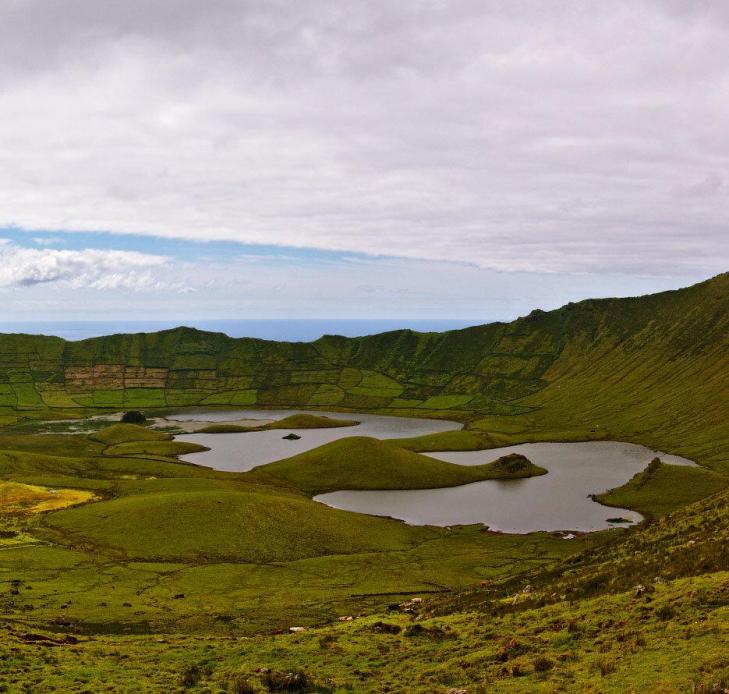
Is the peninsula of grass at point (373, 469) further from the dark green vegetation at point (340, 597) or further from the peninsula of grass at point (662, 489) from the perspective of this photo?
the peninsula of grass at point (662, 489)

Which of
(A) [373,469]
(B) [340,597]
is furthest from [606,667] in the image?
(A) [373,469]

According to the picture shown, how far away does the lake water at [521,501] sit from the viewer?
118 m

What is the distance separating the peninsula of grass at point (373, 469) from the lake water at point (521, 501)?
3.78 metres

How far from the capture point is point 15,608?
5794 centimetres

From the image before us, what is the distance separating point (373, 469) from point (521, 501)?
37.0 meters

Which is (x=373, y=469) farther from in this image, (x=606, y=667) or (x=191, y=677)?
(x=606, y=667)

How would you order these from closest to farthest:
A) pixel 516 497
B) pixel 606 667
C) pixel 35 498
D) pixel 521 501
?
pixel 606 667 < pixel 35 498 < pixel 521 501 < pixel 516 497

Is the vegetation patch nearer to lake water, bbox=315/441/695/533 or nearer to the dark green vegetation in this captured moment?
the dark green vegetation

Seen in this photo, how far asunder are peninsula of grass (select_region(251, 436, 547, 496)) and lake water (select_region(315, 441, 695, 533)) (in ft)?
12.4

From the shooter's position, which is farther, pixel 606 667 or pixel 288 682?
pixel 288 682

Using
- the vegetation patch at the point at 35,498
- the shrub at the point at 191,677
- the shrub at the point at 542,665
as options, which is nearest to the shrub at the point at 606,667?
the shrub at the point at 542,665

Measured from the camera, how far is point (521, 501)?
13338 centimetres

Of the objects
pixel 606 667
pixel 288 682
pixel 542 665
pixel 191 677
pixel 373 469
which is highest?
pixel 606 667

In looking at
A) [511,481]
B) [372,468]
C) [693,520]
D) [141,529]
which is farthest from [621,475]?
[141,529]
